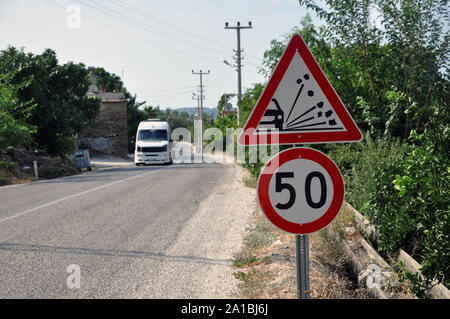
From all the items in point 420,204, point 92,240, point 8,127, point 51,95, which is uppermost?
point 51,95

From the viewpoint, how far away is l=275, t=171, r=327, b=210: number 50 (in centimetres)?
327

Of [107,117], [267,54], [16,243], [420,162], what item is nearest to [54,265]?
[16,243]

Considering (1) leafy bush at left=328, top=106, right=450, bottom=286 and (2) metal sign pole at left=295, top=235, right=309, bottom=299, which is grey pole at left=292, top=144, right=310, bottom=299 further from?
(1) leafy bush at left=328, top=106, right=450, bottom=286

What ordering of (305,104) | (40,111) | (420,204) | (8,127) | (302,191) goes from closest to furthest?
(302,191), (305,104), (420,204), (8,127), (40,111)

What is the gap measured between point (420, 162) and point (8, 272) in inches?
191

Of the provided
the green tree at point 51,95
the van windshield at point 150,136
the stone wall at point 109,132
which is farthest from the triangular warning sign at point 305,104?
the stone wall at point 109,132

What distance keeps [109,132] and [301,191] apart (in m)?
49.4

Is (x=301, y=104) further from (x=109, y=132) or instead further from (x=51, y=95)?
(x=109, y=132)

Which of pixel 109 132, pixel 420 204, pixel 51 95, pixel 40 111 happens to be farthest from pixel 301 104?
pixel 109 132

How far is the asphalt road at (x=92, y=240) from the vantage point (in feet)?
17.2

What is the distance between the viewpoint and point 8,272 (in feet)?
18.8

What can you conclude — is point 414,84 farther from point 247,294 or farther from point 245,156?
point 245,156

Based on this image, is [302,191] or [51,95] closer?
[302,191]

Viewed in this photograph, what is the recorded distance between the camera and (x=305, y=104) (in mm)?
3447
